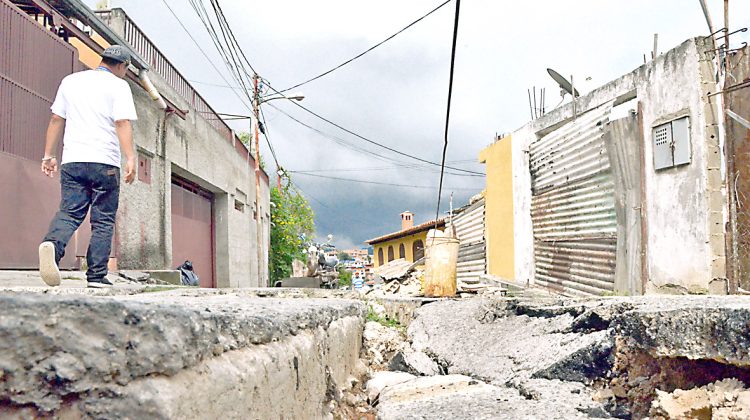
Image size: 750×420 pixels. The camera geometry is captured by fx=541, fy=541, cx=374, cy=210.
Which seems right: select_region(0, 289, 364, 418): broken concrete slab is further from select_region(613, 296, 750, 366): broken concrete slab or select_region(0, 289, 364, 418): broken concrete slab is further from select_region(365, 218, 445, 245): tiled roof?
select_region(365, 218, 445, 245): tiled roof

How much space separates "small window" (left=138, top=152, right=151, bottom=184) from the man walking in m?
4.17

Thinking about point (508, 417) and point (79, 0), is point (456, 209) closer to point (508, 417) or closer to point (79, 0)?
point (79, 0)

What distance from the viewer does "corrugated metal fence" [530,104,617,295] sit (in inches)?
283

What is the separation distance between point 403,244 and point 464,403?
24.7 meters

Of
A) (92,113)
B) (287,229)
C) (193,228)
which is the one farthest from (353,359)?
(287,229)

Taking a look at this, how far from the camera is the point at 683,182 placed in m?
5.96

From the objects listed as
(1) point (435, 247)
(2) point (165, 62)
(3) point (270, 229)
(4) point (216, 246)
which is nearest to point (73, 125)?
(1) point (435, 247)

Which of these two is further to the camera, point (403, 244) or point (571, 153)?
point (403, 244)

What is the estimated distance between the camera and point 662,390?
82.4 inches

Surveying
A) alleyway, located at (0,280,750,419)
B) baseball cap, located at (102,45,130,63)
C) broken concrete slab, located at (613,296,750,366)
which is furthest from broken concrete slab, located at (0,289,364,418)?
baseball cap, located at (102,45,130,63)

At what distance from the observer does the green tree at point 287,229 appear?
20.0 metres

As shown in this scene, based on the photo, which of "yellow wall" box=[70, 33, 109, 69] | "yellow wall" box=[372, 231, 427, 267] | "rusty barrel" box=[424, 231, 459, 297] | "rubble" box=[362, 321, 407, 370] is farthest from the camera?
"yellow wall" box=[372, 231, 427, 267]

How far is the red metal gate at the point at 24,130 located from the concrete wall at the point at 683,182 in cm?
638

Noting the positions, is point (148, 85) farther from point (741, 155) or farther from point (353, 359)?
point (741, 155)
